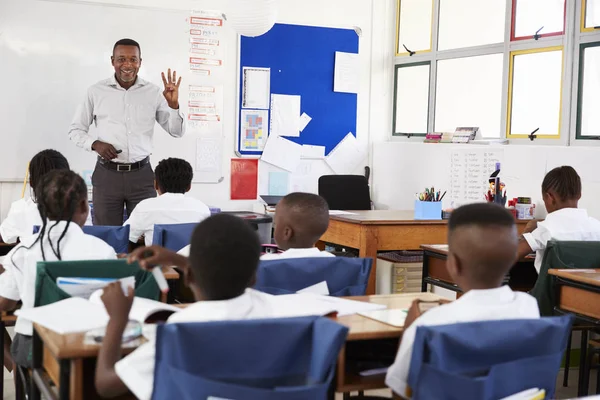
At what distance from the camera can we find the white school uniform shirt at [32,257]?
8.26 feet

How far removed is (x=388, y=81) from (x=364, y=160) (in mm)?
757

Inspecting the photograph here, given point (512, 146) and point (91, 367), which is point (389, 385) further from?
point (512, 146)

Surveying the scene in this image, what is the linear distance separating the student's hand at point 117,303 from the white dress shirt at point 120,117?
3.35 metres

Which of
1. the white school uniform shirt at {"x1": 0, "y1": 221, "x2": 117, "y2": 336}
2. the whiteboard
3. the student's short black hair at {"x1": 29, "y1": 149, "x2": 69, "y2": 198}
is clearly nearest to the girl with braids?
the white school uniform shirt at {"x1": 0, "y1": 221, "x2": 117, "y2": 336}

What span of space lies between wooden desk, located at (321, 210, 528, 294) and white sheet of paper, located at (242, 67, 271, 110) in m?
1.67

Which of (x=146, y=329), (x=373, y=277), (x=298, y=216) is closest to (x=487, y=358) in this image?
(x=146, y=329)

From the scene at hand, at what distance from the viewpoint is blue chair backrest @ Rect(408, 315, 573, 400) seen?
1.65 m

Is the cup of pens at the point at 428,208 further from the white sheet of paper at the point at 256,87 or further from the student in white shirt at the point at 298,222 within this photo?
the student in white shirt at the point at 298,222

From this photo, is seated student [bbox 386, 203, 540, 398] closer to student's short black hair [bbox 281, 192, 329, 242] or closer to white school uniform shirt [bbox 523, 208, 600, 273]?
student's short black hair [bbox 281, 192, 329, 242]

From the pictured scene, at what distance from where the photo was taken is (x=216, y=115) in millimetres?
6391

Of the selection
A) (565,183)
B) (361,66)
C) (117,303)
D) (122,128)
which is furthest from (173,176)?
(361,66)

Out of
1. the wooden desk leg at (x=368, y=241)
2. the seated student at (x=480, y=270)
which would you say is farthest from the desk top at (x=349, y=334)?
the wooden desk leg at (x=368, y=241)

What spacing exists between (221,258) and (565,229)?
8.79 ft

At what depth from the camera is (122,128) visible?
517 centimetres
